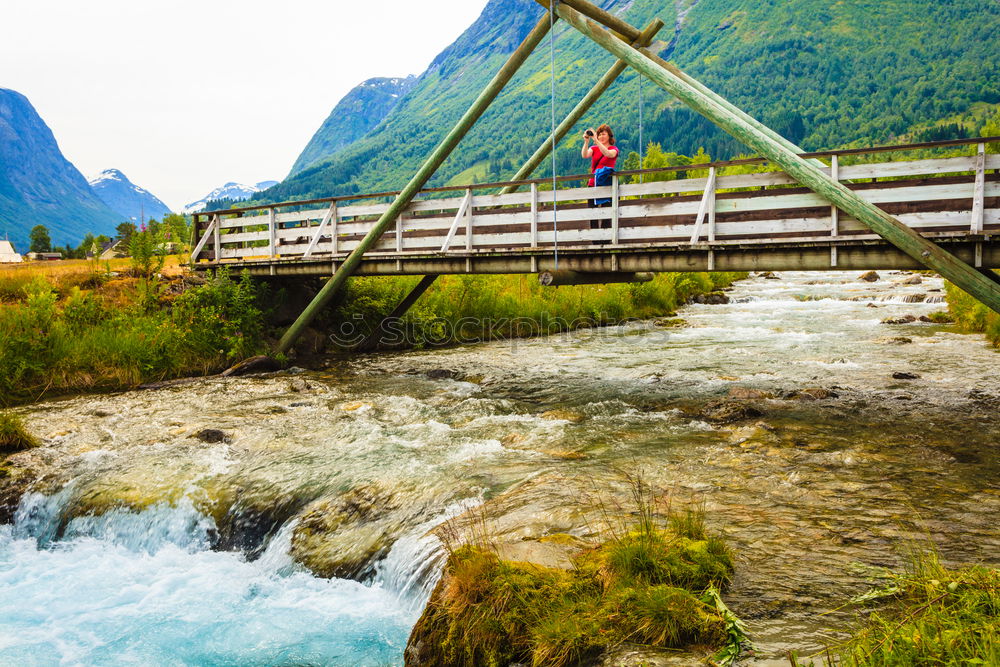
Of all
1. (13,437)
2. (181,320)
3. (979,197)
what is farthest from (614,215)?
(181,320)

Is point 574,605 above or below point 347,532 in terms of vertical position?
above

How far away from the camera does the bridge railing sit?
10.6m

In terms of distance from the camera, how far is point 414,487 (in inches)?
336

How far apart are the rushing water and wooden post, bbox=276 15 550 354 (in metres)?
2.76

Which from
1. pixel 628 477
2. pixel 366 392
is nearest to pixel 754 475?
pixel 628 477

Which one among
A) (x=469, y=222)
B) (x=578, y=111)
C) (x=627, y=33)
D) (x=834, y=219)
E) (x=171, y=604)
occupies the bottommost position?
(x=171, y=604)

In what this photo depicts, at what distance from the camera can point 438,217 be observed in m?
16.3

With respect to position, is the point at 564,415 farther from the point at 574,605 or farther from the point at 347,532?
the point at 574,605

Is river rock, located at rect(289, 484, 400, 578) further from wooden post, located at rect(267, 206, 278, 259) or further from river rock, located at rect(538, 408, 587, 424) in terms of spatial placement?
wooden post, located at rect(267, 206, 278, 259)

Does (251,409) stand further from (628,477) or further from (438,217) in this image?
(628,477)

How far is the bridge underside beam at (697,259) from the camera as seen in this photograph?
10.8 m

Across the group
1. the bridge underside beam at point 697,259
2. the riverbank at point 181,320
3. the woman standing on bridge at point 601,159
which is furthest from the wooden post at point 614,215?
the riverbank at point 181,320

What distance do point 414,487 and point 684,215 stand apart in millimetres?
8142

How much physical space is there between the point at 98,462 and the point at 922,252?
12.7 meters
